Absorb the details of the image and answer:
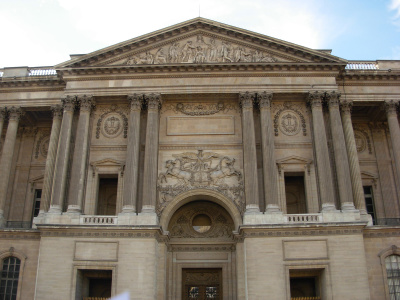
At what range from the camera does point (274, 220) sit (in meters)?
23.3

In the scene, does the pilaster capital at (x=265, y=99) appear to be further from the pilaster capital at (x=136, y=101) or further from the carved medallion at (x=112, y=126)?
the carved medallion at (x=112, y=126)

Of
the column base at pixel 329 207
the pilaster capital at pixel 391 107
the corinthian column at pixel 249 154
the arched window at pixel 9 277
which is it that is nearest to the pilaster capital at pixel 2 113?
the arched window at pixel 9 277

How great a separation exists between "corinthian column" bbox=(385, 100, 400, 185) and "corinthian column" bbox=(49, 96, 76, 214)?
1939cm

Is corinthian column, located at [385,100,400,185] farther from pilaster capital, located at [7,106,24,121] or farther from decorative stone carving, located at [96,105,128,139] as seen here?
pilaster capital, located at [7,106,24,121]

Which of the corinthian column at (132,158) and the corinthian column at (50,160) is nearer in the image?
the corinthian column at (132,158)

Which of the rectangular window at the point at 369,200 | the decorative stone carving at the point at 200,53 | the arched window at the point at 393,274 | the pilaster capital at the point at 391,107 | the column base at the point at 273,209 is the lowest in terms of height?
the arched window at the point at 393,274

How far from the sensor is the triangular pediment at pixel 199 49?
26766mm

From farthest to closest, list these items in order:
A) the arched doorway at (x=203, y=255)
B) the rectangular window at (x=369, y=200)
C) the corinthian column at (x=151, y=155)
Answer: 1. the rectangular window at (x=369, y=200)
2. the arched doorway at (x=203, y=255)
3. the corinthian column at (x=151, y=155)

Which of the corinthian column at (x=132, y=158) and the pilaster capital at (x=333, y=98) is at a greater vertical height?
the pilaster capital at (x=333, y=98)

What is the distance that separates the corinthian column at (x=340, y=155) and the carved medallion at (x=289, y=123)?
2.08 m

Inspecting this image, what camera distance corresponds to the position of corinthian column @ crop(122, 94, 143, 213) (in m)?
24.3

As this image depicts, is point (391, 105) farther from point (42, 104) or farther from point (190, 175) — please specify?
point (42, 104)

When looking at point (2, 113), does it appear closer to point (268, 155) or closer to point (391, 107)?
point (268, 155)

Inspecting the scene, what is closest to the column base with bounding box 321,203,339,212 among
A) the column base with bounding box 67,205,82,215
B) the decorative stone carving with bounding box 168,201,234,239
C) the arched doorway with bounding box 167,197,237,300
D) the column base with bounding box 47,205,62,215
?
the arched doorway with bounding box 167,197,237,300
